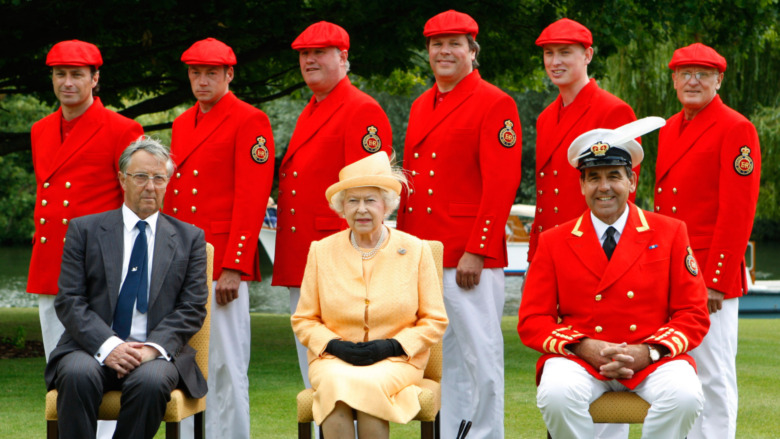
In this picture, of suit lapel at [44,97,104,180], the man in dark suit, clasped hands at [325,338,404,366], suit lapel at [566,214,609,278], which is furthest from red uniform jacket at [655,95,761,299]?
suit lapel at [44,97,104,180]

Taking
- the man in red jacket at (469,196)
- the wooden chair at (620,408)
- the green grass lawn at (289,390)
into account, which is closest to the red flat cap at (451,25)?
the man in red jacket at (469,196)

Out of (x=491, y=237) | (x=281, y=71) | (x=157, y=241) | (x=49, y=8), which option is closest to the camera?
(x=157, y=241)

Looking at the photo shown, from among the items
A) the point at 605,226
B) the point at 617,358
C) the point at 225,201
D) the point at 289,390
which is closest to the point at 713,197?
the point at 605,226

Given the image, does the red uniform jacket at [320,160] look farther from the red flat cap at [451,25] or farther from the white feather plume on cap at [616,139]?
the white feather plume on cap at [616,139]

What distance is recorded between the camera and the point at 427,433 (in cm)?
474

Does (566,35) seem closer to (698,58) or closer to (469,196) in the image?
(698,58)

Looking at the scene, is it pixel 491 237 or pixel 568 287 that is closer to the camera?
pixel 568 287

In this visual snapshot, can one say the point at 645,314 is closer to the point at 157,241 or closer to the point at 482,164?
the point at 482,164

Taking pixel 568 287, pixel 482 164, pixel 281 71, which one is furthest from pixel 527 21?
pixel 568 287

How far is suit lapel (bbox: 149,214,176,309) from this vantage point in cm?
497

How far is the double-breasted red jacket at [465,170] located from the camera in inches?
217

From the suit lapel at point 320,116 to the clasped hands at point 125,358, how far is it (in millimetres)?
1534

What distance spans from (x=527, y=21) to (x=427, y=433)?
6.43 m

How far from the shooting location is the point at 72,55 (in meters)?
5.68
